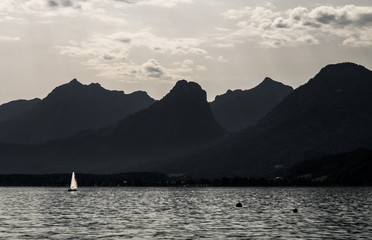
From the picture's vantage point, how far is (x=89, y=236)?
11056 centimetres

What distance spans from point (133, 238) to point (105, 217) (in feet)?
169

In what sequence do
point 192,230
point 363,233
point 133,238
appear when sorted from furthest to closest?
point 192,230
point 363,233
point 133,238

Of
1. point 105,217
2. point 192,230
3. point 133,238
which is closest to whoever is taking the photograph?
point 133,238

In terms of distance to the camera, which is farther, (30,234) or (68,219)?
(68,219)

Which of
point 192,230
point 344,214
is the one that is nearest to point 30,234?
→ point 192,230

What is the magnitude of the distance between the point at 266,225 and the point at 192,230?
61.2ft

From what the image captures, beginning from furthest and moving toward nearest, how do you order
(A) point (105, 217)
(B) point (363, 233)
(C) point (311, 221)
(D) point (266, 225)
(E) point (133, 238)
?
(A) point (105, 217), (C) point (311, 221), (D) point (266, 225), (B) point (363, 233), (E) point (133, 238)

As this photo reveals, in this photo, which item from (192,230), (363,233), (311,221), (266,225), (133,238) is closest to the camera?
(133,238)

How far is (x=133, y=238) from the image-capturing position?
106188 mm

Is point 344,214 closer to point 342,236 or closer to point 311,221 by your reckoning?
point 311,221

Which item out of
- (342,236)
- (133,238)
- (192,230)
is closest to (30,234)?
(133,238)

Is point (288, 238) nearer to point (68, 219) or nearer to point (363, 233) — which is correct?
point (363, 233)

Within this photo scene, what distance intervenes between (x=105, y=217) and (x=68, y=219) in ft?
32.9

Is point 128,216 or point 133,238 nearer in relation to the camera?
point 133,238
